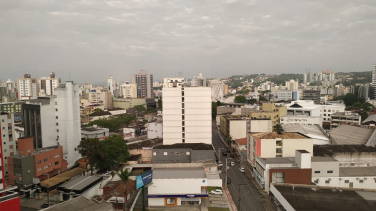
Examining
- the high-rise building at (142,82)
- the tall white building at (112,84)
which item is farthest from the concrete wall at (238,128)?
the tall white building at (112,84)

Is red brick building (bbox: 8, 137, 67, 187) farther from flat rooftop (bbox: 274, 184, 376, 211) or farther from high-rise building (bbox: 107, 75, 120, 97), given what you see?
high-rise building (bbox: 107, 75, 120, 97)

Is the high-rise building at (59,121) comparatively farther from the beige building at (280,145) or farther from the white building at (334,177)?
the white building at (334,177)

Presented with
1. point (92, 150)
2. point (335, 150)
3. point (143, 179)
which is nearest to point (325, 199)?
point (335, 150)

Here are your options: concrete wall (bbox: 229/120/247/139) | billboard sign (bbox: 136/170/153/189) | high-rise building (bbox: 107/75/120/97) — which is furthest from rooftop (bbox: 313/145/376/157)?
high-rise building (bbox: 107/75/120/97)

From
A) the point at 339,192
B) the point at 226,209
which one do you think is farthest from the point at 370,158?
the point at 226,209

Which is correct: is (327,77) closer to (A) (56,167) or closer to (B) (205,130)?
(B) (205,130)
